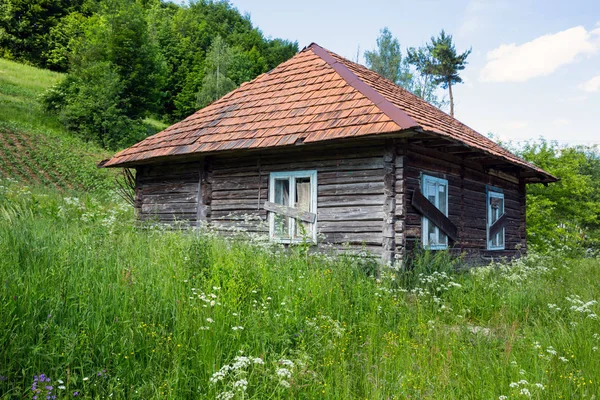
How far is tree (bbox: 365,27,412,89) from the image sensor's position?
133ft

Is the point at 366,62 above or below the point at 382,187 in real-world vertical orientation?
above

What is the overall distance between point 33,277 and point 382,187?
586 cm

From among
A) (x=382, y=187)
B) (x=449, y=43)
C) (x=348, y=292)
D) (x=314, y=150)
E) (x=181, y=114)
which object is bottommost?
(x=348, y=292)

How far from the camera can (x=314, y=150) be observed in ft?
29.6

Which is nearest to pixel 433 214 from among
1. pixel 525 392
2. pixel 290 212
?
pixel 290 212

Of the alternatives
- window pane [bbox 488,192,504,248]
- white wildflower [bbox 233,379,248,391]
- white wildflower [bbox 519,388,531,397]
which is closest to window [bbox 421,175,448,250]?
window pane [bbox 488,192,504,248]

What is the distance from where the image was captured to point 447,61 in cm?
3350

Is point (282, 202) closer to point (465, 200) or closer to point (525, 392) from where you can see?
point (465, 200)

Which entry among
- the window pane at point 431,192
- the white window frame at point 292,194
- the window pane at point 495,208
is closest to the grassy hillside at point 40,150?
the white window frame at point 292,194

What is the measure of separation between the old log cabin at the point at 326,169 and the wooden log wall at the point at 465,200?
4 cm

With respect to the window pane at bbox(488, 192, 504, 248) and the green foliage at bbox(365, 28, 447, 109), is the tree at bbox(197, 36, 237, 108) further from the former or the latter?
the window pane at bbox(488, 192, 504, 248)

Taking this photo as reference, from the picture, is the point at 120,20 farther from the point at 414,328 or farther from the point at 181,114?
the point at 414,328

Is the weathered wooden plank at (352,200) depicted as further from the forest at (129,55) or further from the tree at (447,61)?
the tree at (447,61)

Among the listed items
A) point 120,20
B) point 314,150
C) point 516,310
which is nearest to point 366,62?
point 120,20
